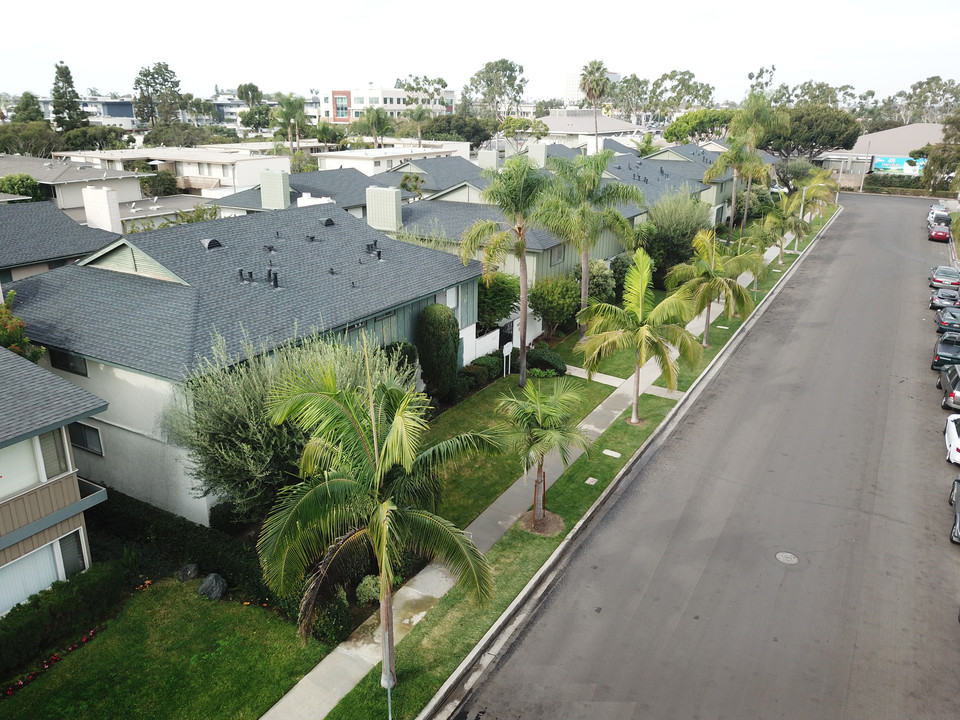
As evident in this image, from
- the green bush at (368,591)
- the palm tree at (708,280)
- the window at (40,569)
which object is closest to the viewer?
the window at (40,569)

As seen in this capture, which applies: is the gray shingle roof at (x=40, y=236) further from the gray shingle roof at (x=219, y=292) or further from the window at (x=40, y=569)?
the window at (x=40, y=569)

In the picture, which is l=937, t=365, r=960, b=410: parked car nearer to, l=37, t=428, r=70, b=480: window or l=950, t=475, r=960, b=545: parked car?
l=950, t=475, r=960, b=545: parked car

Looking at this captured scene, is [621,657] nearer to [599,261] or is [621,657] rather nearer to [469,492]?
[469,492]

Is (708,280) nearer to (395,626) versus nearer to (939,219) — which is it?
(395,626)

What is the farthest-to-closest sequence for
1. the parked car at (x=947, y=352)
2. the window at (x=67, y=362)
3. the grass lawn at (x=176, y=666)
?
the parked car at (x=947, y=352), the window at (x=67, y=362), the grass lawn at (x=176, y=666)

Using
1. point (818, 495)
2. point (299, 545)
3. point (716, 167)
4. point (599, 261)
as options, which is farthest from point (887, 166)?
point (299, 545)

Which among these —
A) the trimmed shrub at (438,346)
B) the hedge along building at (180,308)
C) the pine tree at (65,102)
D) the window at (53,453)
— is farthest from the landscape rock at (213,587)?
the pine tree at (65,102)
